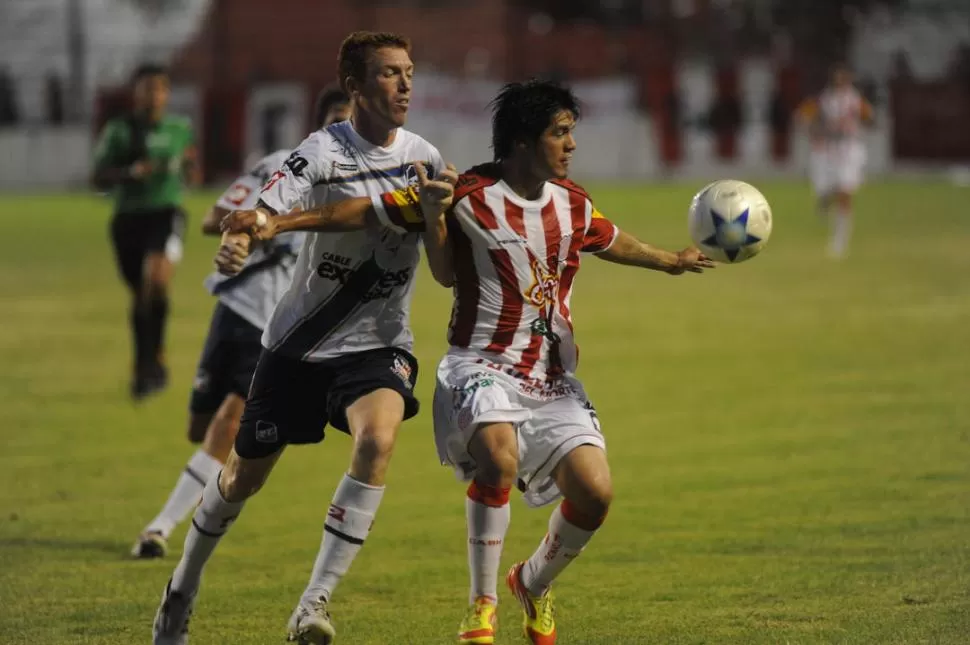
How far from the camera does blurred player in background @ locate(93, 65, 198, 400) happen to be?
13641 millimetres

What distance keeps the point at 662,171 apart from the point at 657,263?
3679 centimetres

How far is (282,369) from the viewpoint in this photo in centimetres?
640

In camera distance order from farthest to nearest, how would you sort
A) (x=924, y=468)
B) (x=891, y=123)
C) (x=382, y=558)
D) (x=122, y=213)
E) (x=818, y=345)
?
(x=891, y=123)
(x=818, y=345)
(x=122, y=213)
(x=924, y=468)
(x=382, y=558)

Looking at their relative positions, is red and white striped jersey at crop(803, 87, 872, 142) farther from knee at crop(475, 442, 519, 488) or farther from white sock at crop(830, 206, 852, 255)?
knee at crop(475, 442, 519, 488)

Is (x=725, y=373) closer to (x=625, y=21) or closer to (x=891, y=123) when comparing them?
(x=891, y=123)

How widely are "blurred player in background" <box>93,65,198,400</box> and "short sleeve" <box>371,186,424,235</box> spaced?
7.72m

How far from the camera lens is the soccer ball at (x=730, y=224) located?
685cm

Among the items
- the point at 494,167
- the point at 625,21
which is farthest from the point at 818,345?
the point at 625,21

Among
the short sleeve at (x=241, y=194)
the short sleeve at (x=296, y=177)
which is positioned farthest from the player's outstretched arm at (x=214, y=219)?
the short sleeve at (x=296, y=177)

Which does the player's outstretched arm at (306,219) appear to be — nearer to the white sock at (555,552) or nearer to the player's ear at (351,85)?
the player's ear at (351,85)

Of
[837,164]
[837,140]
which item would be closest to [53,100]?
[837,140]

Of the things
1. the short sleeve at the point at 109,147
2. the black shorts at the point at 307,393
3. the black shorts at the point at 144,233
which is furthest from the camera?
the black shorts at the point at 144,233

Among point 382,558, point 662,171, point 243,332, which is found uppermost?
point 243,332

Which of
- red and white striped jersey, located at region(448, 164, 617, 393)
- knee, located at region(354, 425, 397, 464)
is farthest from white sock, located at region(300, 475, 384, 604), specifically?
red and white striped jersey, located at region(448, 164, 617, 393)
